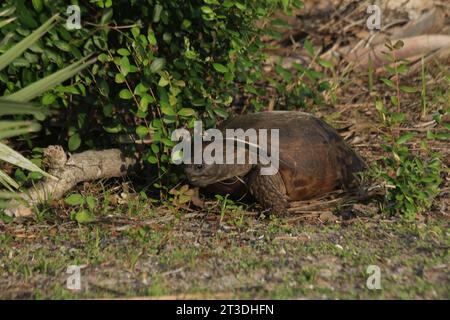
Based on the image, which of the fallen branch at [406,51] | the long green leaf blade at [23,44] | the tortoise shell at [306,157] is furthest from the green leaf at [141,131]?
the fallen branch at [406,51]

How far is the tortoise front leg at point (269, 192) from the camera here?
432 centimetres

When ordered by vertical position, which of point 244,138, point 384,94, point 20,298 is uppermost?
point 384,94

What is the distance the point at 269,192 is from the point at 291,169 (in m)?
0.26

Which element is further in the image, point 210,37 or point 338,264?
point 210,37

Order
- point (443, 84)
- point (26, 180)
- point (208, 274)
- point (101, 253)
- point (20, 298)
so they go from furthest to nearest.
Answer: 1. point (443, 84)
2. point (26, 180)
3. point (101, 253)
4. point (208, 274)
5. point (20, 298)

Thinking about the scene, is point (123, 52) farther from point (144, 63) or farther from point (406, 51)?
point (406, 51)

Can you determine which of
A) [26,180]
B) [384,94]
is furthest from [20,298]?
[384,94]

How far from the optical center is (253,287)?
3279mm

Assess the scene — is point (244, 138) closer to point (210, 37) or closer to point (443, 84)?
point (210, 37)

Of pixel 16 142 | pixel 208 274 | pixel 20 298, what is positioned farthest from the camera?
pixel 16 142

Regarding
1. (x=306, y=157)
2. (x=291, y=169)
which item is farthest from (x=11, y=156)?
(x=306, y=157)

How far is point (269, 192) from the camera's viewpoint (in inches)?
170

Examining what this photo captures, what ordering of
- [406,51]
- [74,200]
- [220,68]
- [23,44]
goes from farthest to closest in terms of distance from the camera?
1. [406,51]
2. [220,68]
3. [74,200]
4. [23,44]

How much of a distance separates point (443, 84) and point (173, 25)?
262 cm
